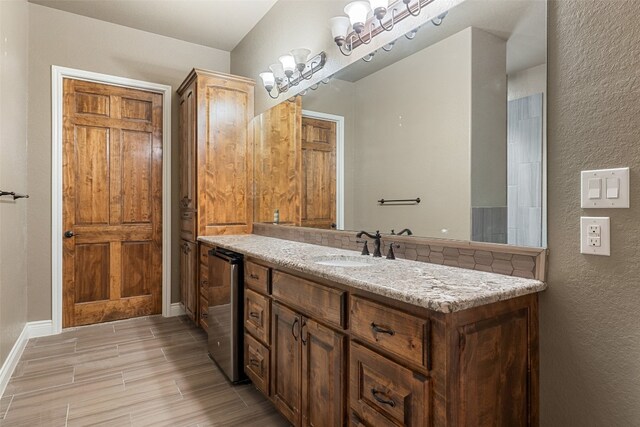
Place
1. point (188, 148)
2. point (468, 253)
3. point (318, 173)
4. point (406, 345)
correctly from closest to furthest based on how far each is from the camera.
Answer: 1. point (406, 345)
2. point (468, 253)
3. point (318, 173)
4. point (188, 148)

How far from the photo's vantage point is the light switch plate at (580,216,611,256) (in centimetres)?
111

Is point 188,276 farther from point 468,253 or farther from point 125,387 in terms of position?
point 468,253

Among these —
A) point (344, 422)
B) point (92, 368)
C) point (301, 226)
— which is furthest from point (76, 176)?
point (344, 422)

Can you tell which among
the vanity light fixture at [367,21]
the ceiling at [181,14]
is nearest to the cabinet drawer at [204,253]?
the vanity light fixture at [367,21]

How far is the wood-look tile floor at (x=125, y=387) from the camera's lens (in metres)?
1.96

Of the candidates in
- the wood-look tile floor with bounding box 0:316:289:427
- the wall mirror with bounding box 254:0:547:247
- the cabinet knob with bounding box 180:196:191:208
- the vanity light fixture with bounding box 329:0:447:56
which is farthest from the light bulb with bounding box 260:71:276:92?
the wood-look tile floor with bounding box 0:316:289:427

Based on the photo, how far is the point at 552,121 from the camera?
1.26m

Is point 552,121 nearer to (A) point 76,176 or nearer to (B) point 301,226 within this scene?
(B) point 301,226

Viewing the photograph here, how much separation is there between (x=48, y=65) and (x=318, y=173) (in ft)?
8.93

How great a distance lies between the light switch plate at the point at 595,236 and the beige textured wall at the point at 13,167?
304cm

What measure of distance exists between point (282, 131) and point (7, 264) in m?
2.14

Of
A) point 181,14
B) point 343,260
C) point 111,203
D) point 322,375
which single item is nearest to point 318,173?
point 343,260

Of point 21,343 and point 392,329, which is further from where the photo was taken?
point 21,343

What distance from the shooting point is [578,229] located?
1184mm
